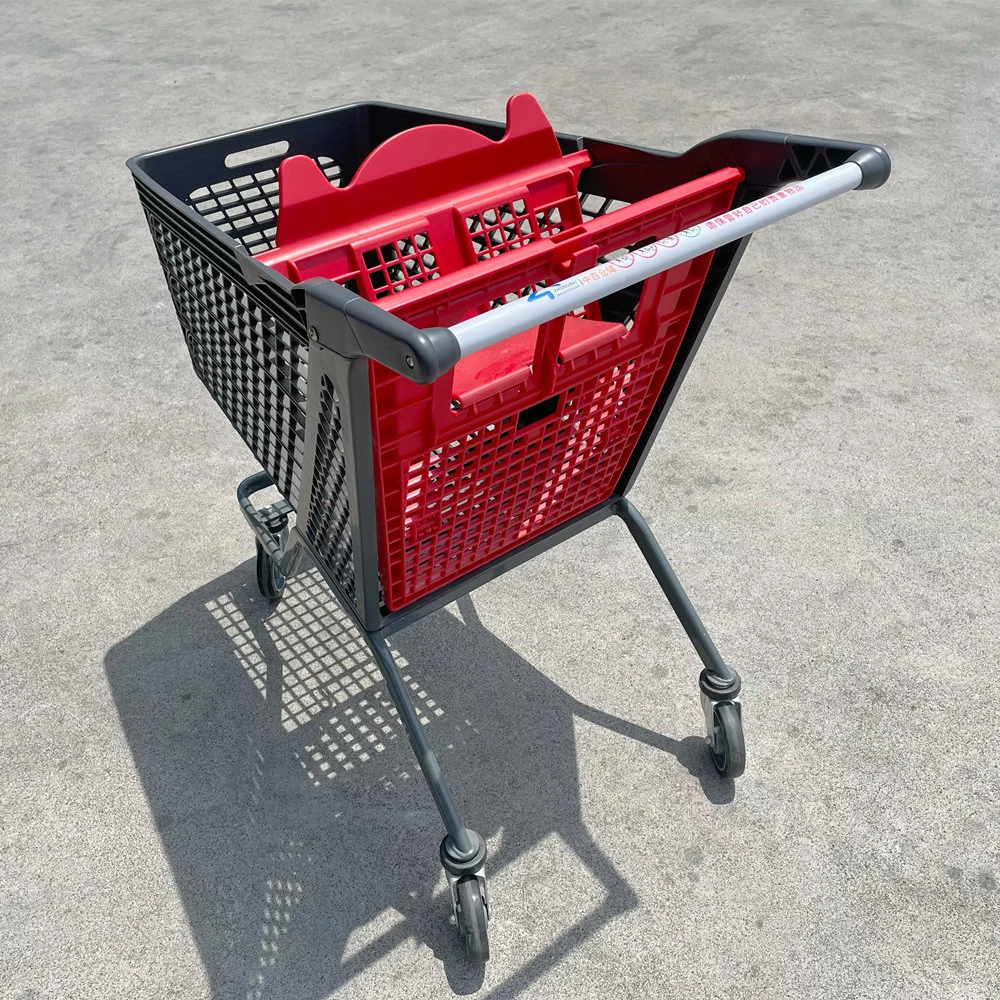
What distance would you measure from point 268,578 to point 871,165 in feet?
4.31

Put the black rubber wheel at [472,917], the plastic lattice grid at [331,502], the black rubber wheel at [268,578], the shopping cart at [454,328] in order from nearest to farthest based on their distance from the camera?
the shopping cart at [454,328] < the plastic lattice grid at [331,502] < the black rubber wheel at [472,917] < the black rubber wheel at [268,578]

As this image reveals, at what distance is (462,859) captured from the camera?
138cm

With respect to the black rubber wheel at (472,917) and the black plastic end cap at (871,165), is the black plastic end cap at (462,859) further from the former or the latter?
the black plastic end cap at (871,165)

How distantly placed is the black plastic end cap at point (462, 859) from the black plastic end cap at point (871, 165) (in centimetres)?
101

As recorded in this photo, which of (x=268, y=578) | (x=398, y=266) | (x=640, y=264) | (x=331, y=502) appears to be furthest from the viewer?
(x=268, y=578)

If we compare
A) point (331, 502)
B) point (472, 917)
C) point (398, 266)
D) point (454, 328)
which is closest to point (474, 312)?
point (398, 266)

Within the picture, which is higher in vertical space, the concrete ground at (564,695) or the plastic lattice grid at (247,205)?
the plastic lattice grid at (247,205)

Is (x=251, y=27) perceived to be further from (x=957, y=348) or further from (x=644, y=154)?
(x=644, y=154)

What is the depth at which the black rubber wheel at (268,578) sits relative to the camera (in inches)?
74.8

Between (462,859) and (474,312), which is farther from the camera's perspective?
(474,312)

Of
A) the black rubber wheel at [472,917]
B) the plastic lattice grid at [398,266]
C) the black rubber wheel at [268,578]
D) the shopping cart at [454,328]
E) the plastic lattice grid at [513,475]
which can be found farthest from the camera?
the black rubber wheel at [268,578]

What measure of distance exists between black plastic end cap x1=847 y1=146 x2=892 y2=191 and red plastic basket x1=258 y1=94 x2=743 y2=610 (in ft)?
0.46

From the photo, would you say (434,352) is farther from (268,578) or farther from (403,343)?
(268,578)

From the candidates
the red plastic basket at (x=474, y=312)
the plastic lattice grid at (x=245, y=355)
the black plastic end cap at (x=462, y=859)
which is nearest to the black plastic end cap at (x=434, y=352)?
the red plastic basket at (x=474, y=312)
